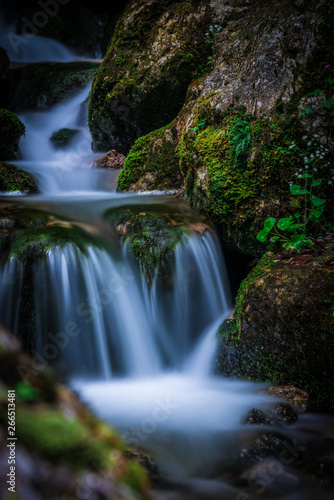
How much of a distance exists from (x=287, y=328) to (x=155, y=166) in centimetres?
443

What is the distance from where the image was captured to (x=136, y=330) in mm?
4266

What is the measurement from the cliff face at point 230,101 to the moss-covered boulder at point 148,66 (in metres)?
0.02

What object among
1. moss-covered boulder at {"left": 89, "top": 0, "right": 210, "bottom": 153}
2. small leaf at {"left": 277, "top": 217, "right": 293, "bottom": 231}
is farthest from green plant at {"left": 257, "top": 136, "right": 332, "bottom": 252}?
moss-covered boulder at {"left": 89, "top": 0, "right": 210, "bottom": 153}

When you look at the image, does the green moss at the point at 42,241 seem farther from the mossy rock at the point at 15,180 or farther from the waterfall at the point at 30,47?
the waterfall at the point at 30,47

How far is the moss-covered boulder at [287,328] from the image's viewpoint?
10.1 ft

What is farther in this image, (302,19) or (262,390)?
(302,19)

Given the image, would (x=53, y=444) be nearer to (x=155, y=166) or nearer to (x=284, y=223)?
(x=284, y=223)

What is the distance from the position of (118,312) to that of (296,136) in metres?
3.02

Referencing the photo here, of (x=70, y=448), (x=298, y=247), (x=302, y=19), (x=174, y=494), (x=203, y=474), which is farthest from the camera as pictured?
(x=302, y=19)

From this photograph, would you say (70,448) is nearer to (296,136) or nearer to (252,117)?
(296,136)

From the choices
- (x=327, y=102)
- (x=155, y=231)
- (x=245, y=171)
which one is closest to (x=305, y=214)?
(x=245, y=171)

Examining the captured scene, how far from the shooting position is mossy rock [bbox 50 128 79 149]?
10.1 m

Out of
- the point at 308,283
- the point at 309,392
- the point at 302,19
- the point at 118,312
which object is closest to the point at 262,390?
the point at 309,392

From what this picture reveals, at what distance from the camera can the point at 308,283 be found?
10.7ft
